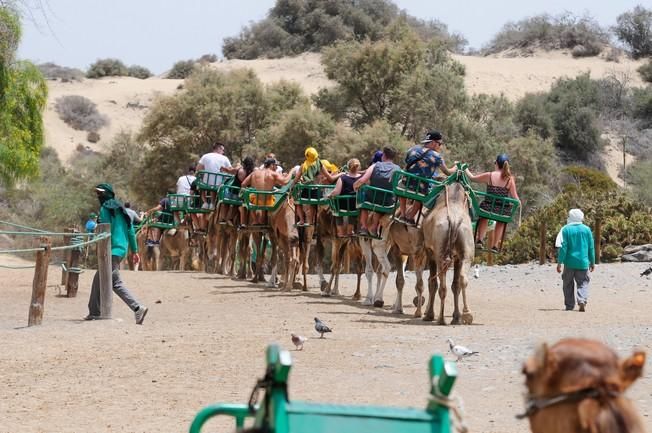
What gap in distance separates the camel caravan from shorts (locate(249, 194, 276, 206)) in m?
0.02

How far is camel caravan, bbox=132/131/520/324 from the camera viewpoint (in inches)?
645

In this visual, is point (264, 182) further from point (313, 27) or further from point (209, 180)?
point (313, 27)

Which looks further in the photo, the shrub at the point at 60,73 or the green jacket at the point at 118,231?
the shrub at the point at 60,73

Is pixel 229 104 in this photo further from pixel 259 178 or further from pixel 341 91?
pixel 259 178

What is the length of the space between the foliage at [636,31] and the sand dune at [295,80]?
184cm

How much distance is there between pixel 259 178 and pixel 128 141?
37662 millimetres

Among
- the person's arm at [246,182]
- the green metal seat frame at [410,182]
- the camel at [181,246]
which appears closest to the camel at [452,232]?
the green metal seat frame at [410,182]

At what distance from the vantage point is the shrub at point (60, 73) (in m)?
93.9

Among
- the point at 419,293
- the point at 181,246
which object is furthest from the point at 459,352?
the point at 181,246

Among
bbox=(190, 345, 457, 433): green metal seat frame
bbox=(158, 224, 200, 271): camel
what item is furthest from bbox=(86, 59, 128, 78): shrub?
bbox=(190, 345, 457, 433): green metal seat frame

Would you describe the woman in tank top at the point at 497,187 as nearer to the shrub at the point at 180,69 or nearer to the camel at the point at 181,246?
the camel at the point at 181,246

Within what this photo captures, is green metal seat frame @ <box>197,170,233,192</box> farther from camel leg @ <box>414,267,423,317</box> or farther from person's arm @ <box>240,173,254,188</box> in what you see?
camel leg @ <box>414,267,423,317</box>

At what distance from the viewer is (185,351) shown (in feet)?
43.9

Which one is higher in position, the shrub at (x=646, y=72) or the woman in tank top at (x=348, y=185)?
the shrub at (x=646, y=72)
